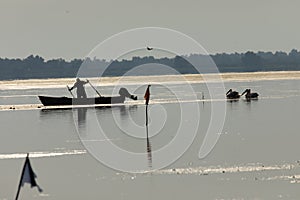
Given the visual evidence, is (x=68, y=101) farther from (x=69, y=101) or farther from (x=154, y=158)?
(x=154, y=158)

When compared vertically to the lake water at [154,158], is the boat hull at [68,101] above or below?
above

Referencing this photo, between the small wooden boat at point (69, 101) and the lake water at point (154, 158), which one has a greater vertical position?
the small wooden boat at point (69, 101)

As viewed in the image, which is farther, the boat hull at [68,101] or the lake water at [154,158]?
the boat hull at [68,101]

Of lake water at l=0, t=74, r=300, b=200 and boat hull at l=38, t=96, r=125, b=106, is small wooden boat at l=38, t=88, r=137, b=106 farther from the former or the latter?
lake water at l=0, t=74, r=300, b=200

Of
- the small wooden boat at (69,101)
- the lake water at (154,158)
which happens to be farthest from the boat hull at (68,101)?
the lake water at (154,158)

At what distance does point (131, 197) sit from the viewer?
26.9 m

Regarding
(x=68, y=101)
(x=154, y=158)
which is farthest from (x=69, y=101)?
(x=154, y=158)

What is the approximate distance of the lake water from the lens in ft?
91.0

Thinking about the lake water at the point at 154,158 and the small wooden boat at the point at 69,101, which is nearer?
the lake water at the point at 154,158

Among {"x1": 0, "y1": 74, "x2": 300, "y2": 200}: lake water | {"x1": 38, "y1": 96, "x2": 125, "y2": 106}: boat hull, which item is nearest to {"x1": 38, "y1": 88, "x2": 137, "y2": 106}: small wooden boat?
{"x1": 38, "y1": 96, "x2": 125, "y2": 106}: boat hull

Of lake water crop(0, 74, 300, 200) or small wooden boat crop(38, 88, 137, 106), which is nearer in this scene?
lake water crop(0, 74, 300, 200)

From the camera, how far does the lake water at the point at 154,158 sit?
91.0 feet

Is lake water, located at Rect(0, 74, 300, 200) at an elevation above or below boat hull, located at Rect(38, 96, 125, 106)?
below

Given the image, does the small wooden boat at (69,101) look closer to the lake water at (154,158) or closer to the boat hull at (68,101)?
the boat hull at (68,101)
